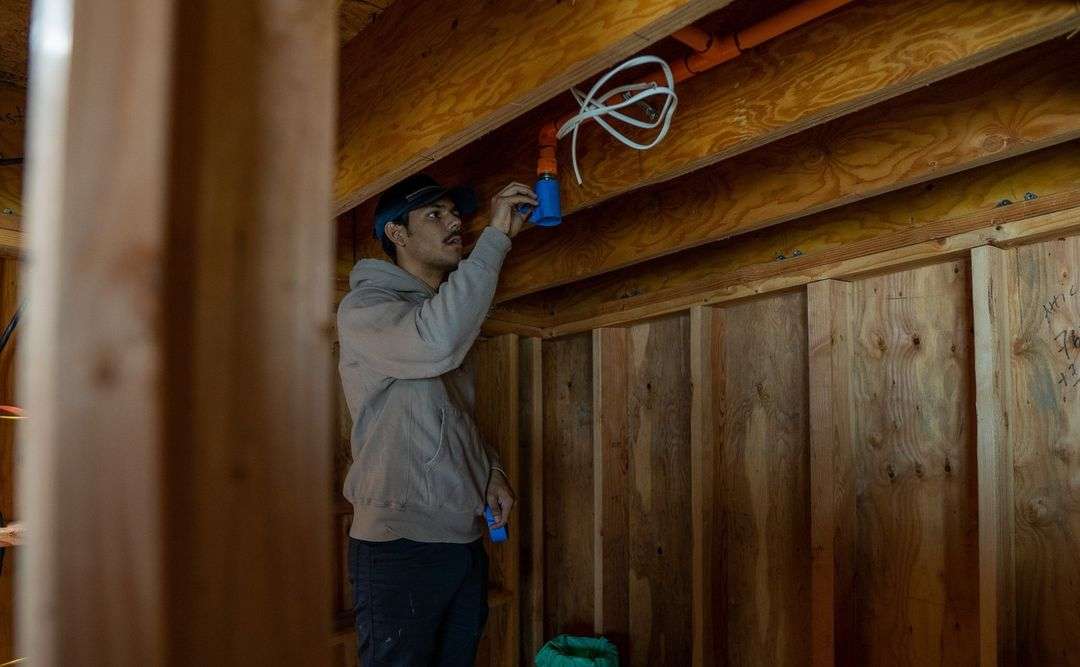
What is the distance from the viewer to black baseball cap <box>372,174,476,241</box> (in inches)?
78.2

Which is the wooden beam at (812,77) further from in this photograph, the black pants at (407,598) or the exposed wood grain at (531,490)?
the exposed wood grain at (531,490)

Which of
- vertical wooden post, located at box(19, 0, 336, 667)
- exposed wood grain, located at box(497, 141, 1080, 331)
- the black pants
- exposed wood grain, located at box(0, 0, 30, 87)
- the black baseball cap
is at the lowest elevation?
the black pants

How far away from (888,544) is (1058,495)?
17.5 inches

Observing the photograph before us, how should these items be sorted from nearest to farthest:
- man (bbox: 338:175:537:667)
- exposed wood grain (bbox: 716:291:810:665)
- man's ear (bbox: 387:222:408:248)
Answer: man (bbox: 338:175:537:667) < man's ear (bbox: 387:222:408:248) < exposed wood grain (bbox: 716:291:810:665)

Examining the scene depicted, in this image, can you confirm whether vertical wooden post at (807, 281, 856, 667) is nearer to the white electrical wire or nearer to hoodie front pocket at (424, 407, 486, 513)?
the white electrical wire

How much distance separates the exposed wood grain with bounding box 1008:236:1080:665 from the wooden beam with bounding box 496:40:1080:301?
39 centimetres

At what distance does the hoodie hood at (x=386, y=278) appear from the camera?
6.35ft

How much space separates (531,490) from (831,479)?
1288 millimetres

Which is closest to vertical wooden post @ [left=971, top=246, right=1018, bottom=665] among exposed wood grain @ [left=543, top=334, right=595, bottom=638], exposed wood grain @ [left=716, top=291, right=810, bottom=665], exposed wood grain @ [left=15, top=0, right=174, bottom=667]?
exposed wood grain @ [left=716, top=291, right=810, bottom=665]

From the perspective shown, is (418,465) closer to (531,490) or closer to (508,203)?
(508,203)

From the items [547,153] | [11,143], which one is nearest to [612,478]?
[547,153]

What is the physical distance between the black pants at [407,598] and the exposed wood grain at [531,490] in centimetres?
113

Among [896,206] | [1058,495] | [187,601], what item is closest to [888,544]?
[1058,495]

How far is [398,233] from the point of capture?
2.07 m
